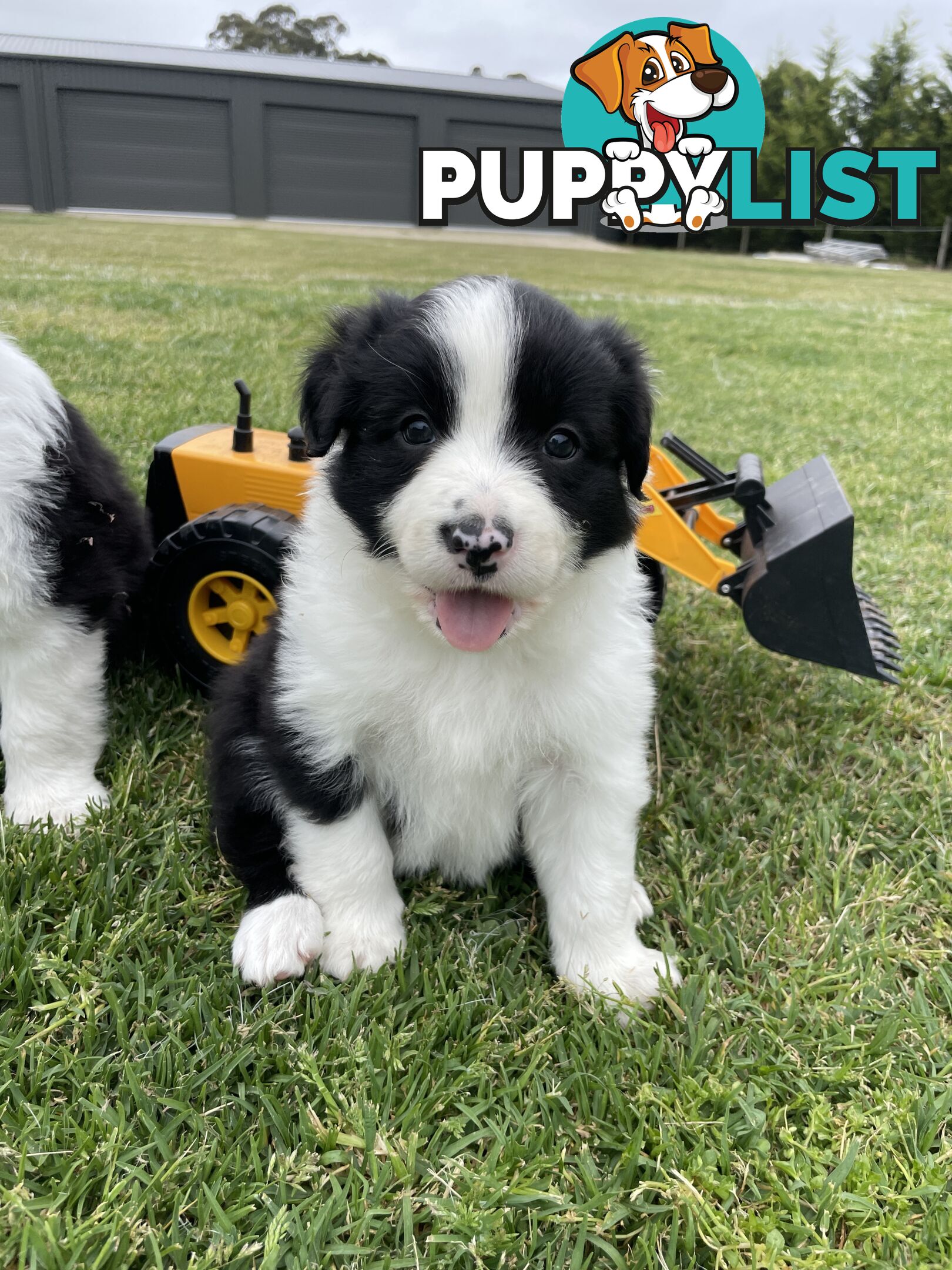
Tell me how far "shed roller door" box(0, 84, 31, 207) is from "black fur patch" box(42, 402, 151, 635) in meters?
1.63

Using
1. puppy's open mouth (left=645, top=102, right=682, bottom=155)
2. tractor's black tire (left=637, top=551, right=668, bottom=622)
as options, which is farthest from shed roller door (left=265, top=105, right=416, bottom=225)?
tractor's black tire (left=637, top=551, right=668, bottom=622)

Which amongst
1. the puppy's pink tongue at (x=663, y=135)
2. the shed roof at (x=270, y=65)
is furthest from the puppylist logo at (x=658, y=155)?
the shed roof at (x=270, y=65)

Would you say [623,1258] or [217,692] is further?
[217,692]

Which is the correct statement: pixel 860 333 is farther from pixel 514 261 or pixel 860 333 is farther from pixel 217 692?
pixel 217 692

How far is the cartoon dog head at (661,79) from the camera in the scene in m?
7.34

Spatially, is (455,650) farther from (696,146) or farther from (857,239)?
(857,239)

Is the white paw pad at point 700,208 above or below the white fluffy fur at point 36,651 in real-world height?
above

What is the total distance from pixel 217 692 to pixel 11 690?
1.86 feet

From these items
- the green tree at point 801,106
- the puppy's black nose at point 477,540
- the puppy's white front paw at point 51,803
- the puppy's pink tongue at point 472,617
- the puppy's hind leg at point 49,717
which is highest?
the green tree at point 801,106

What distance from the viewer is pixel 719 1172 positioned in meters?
1.73

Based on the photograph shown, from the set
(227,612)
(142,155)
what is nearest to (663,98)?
(142,155)

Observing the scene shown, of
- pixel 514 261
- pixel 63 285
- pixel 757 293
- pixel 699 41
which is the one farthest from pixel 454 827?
pixel 757 293

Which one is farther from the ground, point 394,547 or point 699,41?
point 699,41

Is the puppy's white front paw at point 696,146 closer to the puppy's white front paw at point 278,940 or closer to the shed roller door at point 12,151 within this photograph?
the shed roller door at point 12,151
